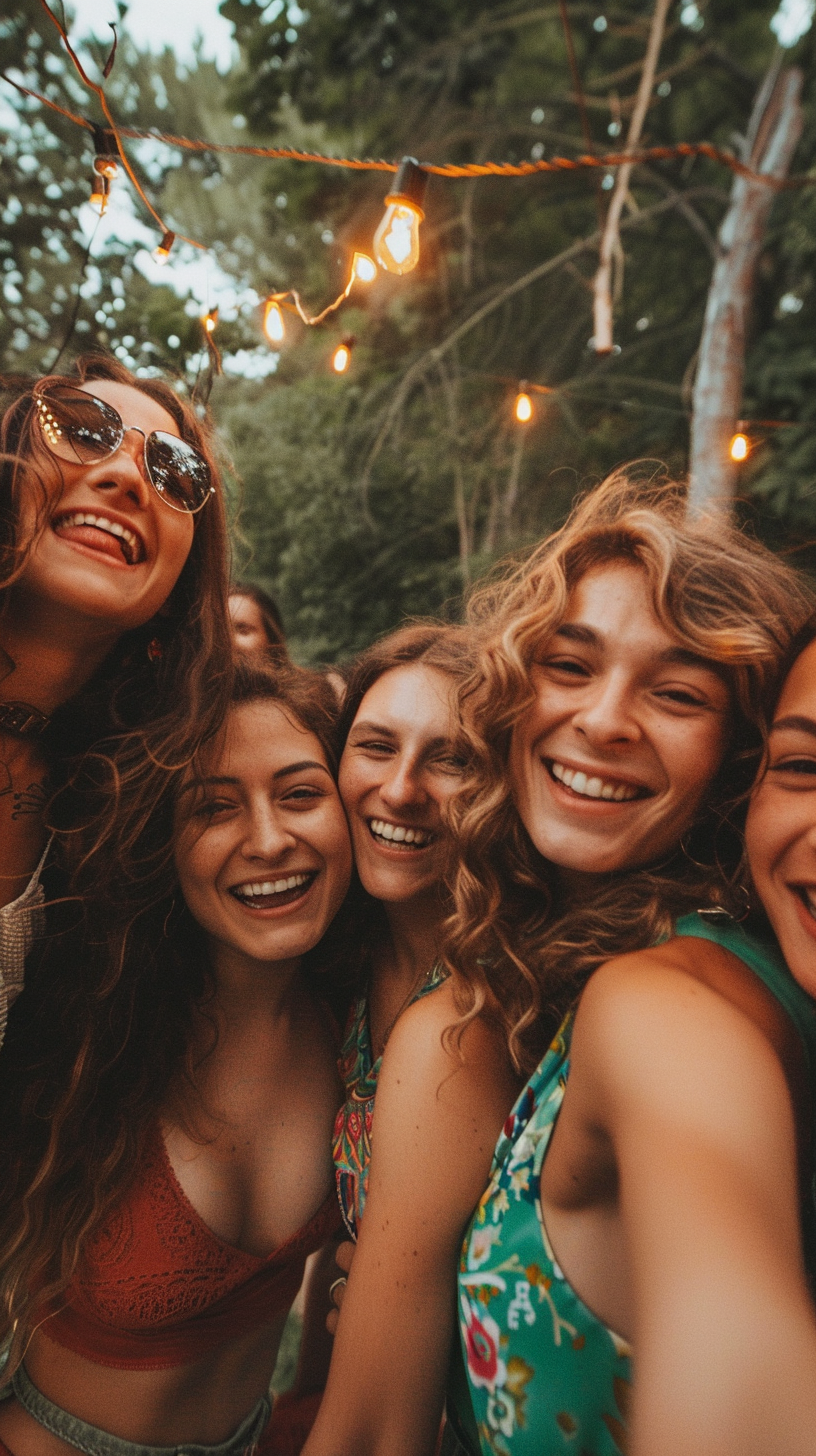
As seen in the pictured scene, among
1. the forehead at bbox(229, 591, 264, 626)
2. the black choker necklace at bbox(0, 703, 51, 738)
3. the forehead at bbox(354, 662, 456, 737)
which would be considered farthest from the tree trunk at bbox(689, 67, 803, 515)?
the black choker necklace at bbox(0, 703, 51, 738)

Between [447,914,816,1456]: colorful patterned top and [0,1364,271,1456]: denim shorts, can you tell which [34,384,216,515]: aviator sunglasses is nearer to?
[447,914,816,1456]: colorful patterned top

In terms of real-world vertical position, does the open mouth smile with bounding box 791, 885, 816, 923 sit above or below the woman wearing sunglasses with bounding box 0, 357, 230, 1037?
below

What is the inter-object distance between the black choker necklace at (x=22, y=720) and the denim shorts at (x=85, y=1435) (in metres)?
1.53

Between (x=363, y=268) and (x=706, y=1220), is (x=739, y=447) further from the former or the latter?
(x=706, y=1220)

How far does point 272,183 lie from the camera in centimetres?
742

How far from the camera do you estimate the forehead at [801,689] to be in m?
1.34

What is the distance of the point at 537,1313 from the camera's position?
4.16 feet

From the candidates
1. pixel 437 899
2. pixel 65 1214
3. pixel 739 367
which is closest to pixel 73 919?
pixel 65 1214

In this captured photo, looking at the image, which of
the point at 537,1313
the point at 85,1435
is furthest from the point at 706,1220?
the point at 85,1435

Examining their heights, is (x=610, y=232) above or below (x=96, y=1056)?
above

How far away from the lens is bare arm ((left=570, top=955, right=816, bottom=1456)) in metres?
0.85

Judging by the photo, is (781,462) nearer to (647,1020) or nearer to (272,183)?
(272,183)

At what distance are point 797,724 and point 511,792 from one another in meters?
0.63

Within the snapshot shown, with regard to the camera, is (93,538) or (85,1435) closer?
(85,1435)
